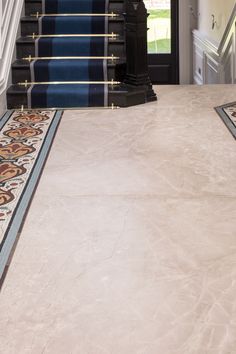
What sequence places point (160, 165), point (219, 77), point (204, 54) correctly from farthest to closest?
point (204, 54) < point (219, 77) < point (160, 165)

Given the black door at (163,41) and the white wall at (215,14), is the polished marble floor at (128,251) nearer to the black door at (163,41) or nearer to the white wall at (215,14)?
the white wall at (215,14)

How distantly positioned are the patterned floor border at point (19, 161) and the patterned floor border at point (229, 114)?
1.18 meters

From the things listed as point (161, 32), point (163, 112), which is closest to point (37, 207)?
point (163, 112)

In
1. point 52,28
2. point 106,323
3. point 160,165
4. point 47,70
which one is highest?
point 52,28

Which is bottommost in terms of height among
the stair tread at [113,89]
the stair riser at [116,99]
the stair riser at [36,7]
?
the stair riser at [116,99]

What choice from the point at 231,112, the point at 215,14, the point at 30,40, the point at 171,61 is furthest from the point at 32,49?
the point at 171,61

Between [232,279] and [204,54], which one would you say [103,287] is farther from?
[204,54]

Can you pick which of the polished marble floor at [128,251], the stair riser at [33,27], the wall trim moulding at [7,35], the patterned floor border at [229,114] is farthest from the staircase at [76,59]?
the polished marble floor at [128,251]

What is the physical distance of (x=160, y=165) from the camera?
370cm

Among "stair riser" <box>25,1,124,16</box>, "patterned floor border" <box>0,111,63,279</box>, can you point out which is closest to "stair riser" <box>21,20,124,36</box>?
"stair riser" <box>25,1,124,16</box>

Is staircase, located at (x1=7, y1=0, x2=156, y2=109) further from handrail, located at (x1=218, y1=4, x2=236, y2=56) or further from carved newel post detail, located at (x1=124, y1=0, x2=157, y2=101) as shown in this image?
handrail, located at (x1=218, y1=4, x2=236, y2=56)

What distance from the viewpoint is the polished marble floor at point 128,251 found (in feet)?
6.66

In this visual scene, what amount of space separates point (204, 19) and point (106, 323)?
6824 mm

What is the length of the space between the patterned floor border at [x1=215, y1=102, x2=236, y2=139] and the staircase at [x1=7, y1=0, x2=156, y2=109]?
2.08 ft
